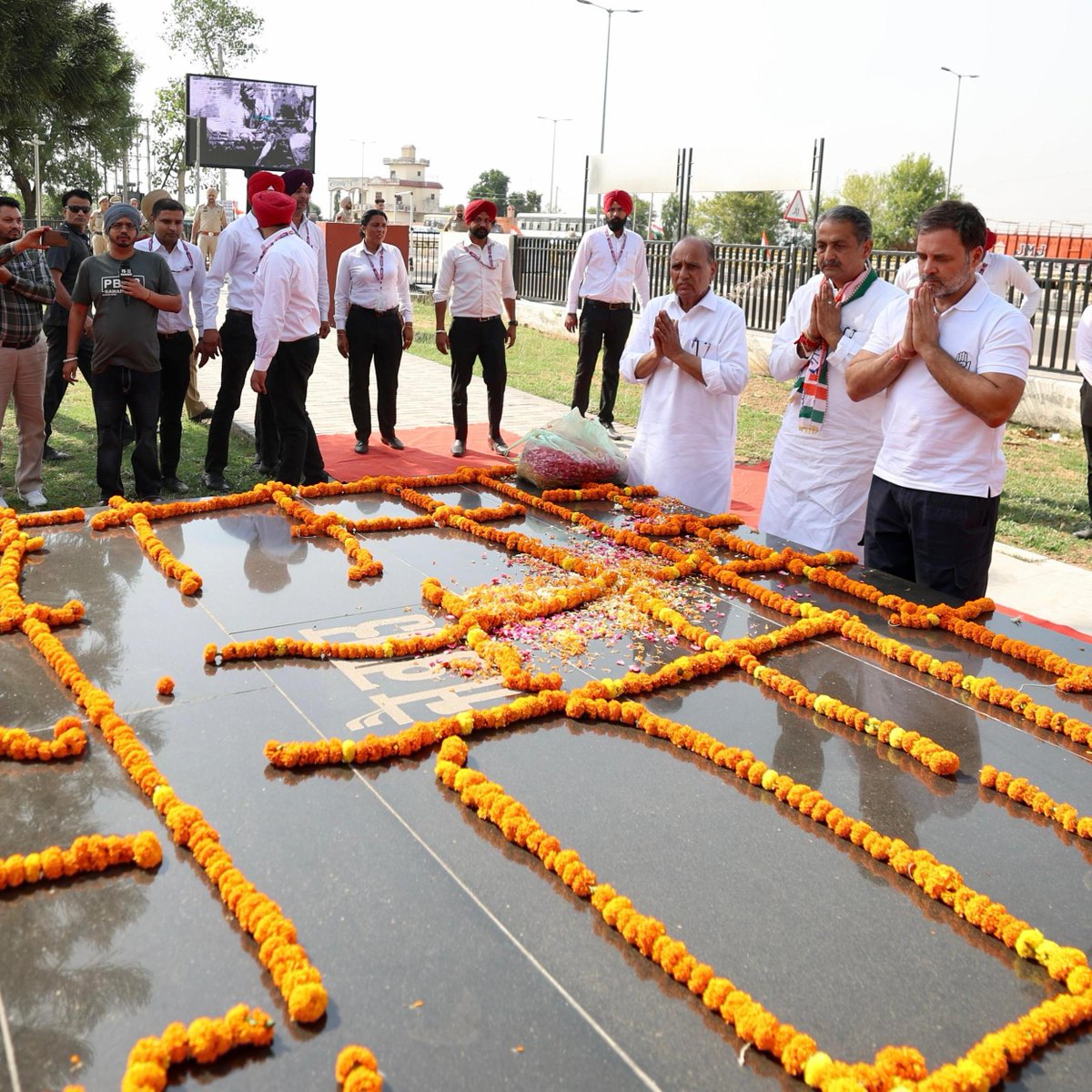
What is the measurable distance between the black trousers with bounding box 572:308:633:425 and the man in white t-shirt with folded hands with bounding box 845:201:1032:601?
5.55 metres

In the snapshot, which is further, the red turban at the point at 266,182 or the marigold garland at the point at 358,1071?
the red turban at the point at 266,182

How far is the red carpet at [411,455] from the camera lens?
24.8 feet

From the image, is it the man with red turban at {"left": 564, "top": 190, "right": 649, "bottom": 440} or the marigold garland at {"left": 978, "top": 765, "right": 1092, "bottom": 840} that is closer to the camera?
the marigold garland at {"left": 978, "top": 765, "right": 1092, "bottom": 840}

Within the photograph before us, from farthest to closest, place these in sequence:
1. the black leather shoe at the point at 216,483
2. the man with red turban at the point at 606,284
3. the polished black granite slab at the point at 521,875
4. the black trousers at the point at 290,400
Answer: the man with red turban at the point at 606,284
the black leather shoe at the point at 216,483
the black trousers at the point at 290,400
the polished black granite slab at the point at 521,875

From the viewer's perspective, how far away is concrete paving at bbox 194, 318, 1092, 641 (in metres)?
5.20

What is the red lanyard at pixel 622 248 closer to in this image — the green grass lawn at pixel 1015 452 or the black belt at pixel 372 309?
the green grass lawn at pixel 1015 452

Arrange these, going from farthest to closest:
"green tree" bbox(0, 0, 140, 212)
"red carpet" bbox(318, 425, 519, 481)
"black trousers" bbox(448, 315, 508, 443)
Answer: "green tree" bbox(0, 0, 140, 212) < "black trousers" bbox(448, 315, 508, 443) < "red carpet" bbox(318, 425, 519, 481)

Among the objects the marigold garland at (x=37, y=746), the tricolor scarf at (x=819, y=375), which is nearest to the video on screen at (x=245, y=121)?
the tricolor scarf at (x=819, y=375)

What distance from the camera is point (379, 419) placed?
8.36m

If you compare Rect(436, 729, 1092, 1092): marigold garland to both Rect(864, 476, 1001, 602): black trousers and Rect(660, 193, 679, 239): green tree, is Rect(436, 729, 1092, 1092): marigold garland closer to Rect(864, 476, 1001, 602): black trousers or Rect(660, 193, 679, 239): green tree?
Rect(864, 476, 1001, 602): black trousers

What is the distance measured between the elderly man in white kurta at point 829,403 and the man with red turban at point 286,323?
9.65 ft

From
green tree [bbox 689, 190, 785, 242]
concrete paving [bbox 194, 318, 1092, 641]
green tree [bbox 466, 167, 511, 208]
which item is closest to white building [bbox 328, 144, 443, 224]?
green tree [bbox 466, 167, 511, 208]

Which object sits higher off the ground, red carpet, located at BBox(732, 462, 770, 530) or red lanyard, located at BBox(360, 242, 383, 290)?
red lanyard, located at BBox(360, 242, 383, 290)

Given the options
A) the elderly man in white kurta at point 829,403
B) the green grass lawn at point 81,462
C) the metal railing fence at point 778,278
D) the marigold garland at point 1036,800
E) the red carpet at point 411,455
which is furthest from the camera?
the metal railing fence at point 778,278
